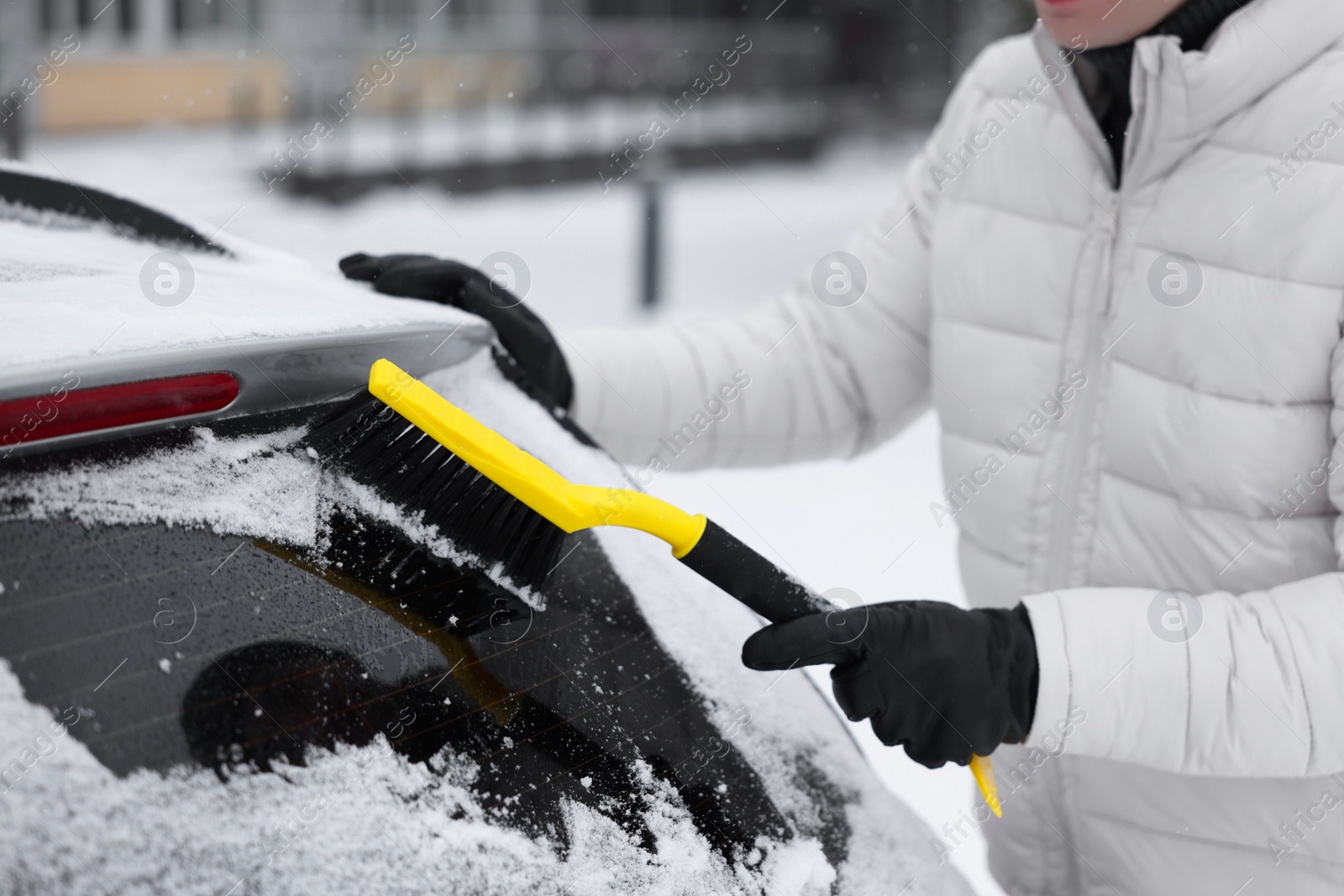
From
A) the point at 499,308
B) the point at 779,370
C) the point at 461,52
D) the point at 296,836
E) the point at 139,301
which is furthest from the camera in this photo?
the point at 461,52

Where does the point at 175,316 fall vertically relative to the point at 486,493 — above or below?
above

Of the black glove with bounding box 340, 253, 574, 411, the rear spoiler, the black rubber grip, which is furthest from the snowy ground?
the rear spoiler

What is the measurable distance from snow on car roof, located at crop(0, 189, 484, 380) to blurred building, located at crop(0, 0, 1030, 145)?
9.47m

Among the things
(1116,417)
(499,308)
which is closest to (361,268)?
(499,308)

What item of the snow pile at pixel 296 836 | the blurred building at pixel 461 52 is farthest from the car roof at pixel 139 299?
the blurred building at pixel 461 52

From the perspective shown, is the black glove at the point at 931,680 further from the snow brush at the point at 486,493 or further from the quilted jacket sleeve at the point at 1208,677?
the snow brush at the point at 486,493

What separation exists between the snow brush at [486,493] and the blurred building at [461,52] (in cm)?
997

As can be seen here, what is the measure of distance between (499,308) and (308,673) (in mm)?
892

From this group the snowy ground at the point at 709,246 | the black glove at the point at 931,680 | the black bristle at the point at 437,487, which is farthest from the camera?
the snowy ground at the point at 709,246

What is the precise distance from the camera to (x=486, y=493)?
1.05 m

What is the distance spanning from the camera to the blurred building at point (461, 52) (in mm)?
12422

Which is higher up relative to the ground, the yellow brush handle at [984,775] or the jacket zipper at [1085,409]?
the jacket zipper at [1085,409]

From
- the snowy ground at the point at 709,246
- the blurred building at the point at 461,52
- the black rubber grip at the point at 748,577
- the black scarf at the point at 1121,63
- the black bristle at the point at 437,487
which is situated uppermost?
the black scarf at the point at 1121,63

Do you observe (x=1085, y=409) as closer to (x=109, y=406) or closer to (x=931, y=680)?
(x=931, y=680)
